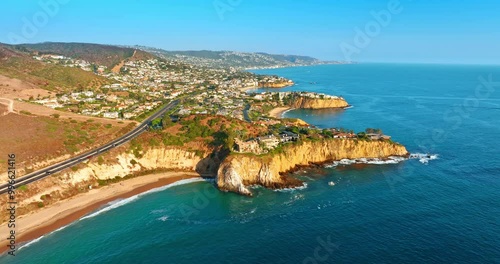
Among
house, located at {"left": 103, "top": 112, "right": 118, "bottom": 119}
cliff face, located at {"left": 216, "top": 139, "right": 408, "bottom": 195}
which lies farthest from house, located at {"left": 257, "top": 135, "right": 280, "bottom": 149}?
house, located at {"left": 103, "top": 112, "right": 118, "bottom": 119}

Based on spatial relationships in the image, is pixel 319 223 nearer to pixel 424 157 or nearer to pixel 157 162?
pixel 157 162

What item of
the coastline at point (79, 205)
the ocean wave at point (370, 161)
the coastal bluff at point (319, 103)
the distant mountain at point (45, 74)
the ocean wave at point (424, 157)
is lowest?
the coastline at point (79, 205)

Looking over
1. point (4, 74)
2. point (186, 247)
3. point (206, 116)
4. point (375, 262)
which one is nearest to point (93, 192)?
point (186, 247)

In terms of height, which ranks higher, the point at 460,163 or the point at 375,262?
the point at 460,163

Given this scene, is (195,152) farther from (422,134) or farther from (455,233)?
(422,134)

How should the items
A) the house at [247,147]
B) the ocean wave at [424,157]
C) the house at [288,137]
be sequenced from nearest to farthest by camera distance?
the house at [247,147], the house at [288,137], the ocean wave at [424,157]

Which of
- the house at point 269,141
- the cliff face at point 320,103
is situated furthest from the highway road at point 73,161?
the cliff face at point 320,103

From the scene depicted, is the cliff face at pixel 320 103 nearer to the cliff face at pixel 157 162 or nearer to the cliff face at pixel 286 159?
the cliff face at pixel 286 159
